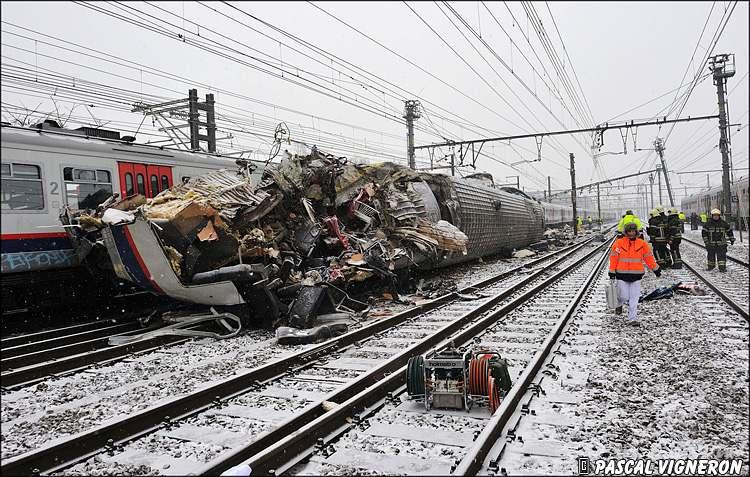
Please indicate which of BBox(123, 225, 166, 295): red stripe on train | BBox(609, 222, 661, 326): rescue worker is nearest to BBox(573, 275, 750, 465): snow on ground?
BBox(609, 222, 661, 326): rescue worker

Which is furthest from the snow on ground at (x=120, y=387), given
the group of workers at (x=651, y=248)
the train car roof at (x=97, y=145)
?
the group of workers at (x=651, y=248)

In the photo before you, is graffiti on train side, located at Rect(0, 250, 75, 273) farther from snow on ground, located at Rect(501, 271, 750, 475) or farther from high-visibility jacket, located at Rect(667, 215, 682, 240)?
high-visibility jacket, located at Rect(667, 215, 682, 240)

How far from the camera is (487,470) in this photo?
300 centimetres

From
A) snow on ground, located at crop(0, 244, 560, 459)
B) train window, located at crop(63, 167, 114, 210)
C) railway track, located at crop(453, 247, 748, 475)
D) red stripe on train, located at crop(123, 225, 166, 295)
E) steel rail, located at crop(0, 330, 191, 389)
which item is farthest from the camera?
train window, located at crop(63, 167, 114, 210)

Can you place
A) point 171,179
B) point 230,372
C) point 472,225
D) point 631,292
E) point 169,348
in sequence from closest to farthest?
1. point 230,372
2. point 169,348
3. point 631,292
4. point 171,179
5. point 472,225

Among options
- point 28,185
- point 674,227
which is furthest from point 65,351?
point 674,227

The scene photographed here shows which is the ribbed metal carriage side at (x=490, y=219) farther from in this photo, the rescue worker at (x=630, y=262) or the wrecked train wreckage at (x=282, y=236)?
the rescue worker at (x=630, y=262)

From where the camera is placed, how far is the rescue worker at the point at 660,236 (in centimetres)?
1239

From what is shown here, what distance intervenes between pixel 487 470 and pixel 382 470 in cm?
63

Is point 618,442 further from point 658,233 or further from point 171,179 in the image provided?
point 658,233

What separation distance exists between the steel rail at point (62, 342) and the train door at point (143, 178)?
2.69 metres

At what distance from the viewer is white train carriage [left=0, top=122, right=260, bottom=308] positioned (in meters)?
7.92

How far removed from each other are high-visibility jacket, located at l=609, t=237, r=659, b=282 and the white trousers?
115 mm

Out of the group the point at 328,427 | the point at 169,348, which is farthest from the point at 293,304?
→ the point at 328,427
